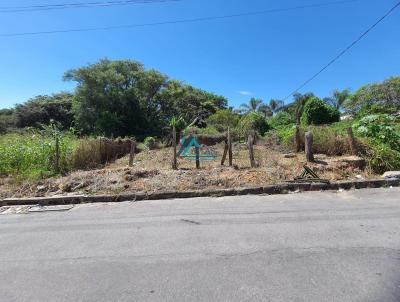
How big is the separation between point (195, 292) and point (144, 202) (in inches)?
185

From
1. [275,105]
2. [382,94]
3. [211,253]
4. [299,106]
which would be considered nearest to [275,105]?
[275,105]

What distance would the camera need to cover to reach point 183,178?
911 cm

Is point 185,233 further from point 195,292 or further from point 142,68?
point 142,68

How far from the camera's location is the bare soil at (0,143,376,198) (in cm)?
868

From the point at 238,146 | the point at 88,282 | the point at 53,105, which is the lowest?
the point at 88,282

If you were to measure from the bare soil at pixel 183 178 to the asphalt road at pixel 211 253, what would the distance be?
1751 mm

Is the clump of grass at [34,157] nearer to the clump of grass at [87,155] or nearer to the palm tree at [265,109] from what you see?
the clump of grass at [87,155]

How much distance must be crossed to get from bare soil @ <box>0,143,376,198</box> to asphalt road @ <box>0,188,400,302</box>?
5.75ft

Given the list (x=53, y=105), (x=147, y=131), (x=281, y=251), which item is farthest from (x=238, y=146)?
(x=53, y=105)

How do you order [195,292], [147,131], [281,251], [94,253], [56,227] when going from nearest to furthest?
[195,292] → [281,251] → [94,253] → [56,227] → [147,131]

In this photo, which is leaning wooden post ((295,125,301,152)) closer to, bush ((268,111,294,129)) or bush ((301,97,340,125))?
bush ((301,97,340,125))

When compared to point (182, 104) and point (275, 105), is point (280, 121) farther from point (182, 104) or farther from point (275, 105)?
point (275, 105)

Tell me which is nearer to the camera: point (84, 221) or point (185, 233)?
point (185, 233)

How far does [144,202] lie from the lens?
7.85 metres
